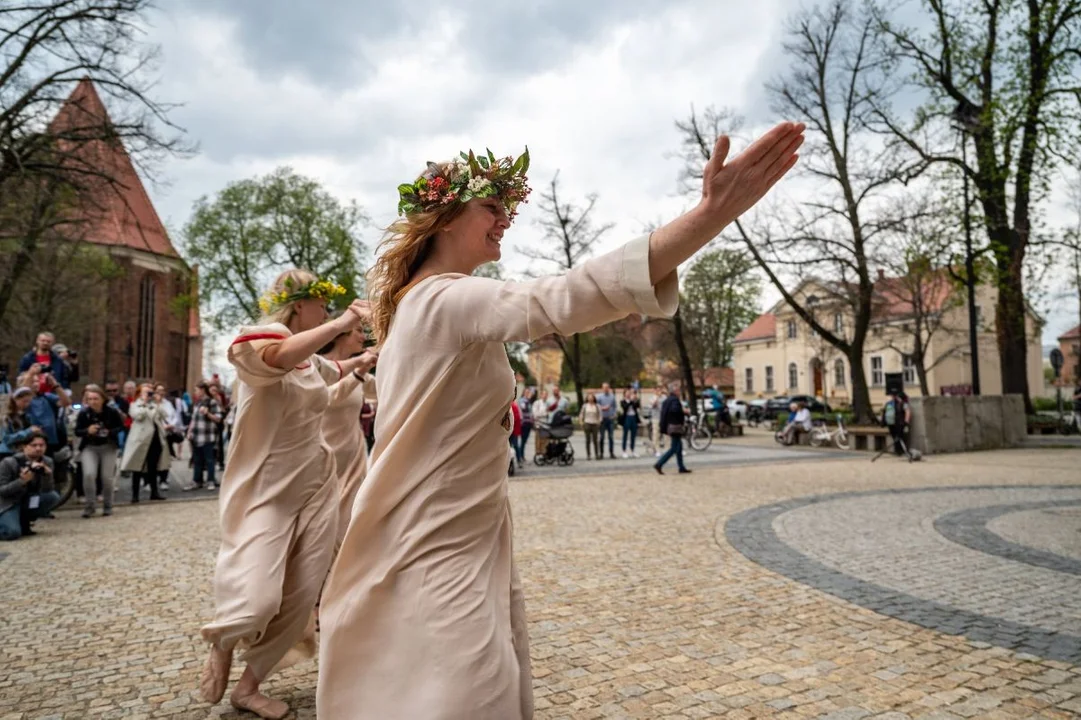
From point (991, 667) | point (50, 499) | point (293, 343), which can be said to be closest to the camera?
point (293, 343)

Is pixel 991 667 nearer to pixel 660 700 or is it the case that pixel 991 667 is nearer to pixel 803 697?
pixel 803 697

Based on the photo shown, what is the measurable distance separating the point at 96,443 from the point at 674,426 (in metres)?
10.6

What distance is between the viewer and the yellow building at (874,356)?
41188mm

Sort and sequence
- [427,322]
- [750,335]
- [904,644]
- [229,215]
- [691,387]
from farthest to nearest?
[750,335] → [229,215] → [691,387] → [904,644] → [427,322]

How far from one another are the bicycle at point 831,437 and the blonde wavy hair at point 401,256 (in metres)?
22.1

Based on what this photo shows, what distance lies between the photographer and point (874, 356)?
2141 inches

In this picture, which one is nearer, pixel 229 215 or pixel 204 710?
pixel 204 710

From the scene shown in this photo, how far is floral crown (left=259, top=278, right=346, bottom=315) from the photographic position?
372cm

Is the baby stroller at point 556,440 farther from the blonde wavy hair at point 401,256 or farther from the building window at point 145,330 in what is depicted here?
the building window at point 145,330

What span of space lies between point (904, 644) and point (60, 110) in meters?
21.2

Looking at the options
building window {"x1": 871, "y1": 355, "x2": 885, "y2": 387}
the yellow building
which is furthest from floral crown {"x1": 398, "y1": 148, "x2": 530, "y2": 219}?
building window {"x1": 871, "y1": 355, "x2": 885, "y2": 387}

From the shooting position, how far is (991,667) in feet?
12.8

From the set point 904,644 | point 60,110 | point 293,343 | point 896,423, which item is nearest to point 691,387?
point 896,423

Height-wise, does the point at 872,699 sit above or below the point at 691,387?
below
